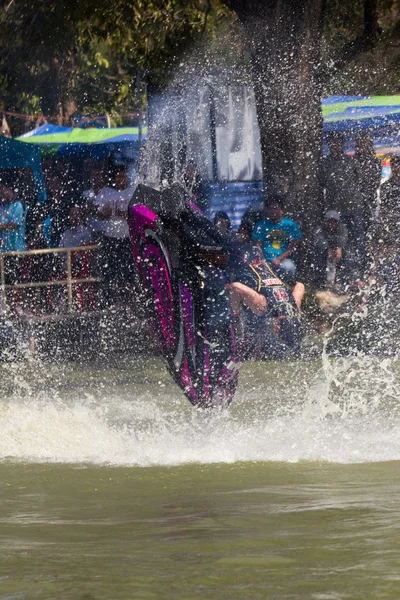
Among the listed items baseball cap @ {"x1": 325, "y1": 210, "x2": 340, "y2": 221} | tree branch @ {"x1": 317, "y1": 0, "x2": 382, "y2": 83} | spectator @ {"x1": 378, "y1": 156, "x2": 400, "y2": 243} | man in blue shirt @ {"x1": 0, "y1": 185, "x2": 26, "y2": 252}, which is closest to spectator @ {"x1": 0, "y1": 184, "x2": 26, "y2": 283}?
man in blue shirt @ {"x1": 0, "y1": 185, "x2": 26, "y2": 252}

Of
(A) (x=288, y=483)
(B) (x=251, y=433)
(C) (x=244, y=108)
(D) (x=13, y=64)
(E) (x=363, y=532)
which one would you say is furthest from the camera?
(D) (x=13, y=64)

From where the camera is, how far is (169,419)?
898cm

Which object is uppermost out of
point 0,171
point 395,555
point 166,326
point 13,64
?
point 13,64

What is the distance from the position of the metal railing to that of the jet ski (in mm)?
4415

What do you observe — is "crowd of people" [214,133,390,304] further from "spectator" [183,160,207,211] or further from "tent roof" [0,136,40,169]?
"tent roof" [0,136,40,169]

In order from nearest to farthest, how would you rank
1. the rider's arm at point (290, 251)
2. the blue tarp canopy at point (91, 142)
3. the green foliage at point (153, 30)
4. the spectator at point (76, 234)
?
the rider's arm at point (290, 251) → the spectator at point (76, 234) → the green foliage at point (153, 30) → the blue tarp canopy at point (91, 142)

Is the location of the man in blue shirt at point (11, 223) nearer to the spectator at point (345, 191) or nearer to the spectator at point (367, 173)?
the spectator at point (345, 191)

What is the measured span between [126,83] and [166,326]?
55.4 feet

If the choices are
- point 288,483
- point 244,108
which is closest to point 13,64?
point 244,108

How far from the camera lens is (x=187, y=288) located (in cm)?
818

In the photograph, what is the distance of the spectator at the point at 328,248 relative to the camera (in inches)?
528

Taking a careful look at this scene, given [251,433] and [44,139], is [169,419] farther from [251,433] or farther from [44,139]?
[44,139]

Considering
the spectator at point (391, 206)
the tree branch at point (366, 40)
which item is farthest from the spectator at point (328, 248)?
the tree branch at point (366, 40)

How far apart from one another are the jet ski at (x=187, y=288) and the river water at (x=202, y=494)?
0.39 meters
